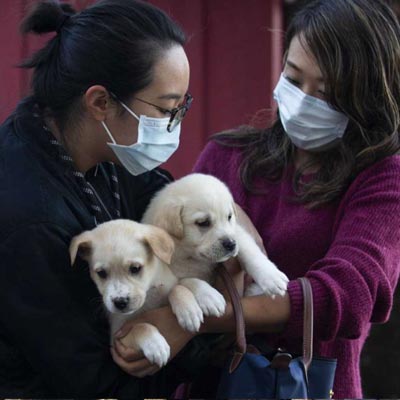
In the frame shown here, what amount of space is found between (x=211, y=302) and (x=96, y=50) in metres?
0.85

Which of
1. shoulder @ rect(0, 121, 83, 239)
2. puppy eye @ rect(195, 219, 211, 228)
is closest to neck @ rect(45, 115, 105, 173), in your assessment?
shoulder @ rect(0, 121, 83, 239)

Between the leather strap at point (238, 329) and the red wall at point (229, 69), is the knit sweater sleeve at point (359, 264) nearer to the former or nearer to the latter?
the leather strap at point (238, 329)

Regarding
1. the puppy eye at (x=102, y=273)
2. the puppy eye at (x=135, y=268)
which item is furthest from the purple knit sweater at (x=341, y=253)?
the puppy eye at (x=102, y=273)

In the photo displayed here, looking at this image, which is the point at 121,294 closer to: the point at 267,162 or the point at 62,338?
the point at 62,338

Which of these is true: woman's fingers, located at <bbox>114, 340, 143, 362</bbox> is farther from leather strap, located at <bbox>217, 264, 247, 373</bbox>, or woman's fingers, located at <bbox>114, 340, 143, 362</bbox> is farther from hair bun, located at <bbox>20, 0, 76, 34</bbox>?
hair bun, located at <bbox>20, 0, 76, 34</bbox>

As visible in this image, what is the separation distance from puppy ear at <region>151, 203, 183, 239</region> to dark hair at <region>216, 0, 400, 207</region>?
41cm

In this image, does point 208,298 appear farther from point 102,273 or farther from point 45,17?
point 45,17

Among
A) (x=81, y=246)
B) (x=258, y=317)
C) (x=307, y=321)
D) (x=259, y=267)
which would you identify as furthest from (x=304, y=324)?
(x=81, y=246)

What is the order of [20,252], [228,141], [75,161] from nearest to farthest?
[20,252]
[75,161]
[228,141]

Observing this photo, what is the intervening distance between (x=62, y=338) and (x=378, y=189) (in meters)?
1.15

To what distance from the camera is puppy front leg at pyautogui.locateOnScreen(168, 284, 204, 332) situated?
2.44 m

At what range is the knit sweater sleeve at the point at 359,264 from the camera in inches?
101

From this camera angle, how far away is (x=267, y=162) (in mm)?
3049

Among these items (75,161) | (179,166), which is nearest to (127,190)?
(75,161)
